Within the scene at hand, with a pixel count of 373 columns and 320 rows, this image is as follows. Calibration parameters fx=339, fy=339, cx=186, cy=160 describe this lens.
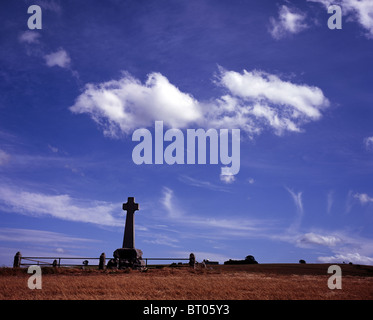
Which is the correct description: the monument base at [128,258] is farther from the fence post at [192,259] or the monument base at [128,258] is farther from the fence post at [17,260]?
the fence post at [17,260]

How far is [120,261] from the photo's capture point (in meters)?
25.1

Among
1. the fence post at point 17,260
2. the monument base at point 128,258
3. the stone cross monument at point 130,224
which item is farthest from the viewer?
the stone cross monument at point 130,224

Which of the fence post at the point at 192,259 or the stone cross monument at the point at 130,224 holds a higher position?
the stone cross monument at the point at 130,224

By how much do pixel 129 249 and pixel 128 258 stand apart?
0.66 meters

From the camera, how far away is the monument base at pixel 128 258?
81.8 ft

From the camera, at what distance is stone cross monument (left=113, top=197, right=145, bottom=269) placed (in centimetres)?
2500

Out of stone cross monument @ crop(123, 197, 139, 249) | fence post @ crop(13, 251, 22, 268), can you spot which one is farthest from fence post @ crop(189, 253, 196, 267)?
fence post @ crop(13, 251, 22, 268)

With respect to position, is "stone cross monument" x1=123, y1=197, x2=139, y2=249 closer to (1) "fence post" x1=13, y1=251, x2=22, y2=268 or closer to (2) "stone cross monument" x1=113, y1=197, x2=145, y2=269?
(2) "stone cross monument" x1=113, y1=197, x2=145, y2=269

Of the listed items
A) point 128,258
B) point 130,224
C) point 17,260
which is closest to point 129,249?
point 128,258

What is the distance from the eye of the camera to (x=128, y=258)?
2533 centimetres

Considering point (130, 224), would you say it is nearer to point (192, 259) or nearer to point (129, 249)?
point (129, 249)

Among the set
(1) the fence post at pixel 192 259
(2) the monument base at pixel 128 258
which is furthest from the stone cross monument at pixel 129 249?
(1) the fence post at pixel 192 259
